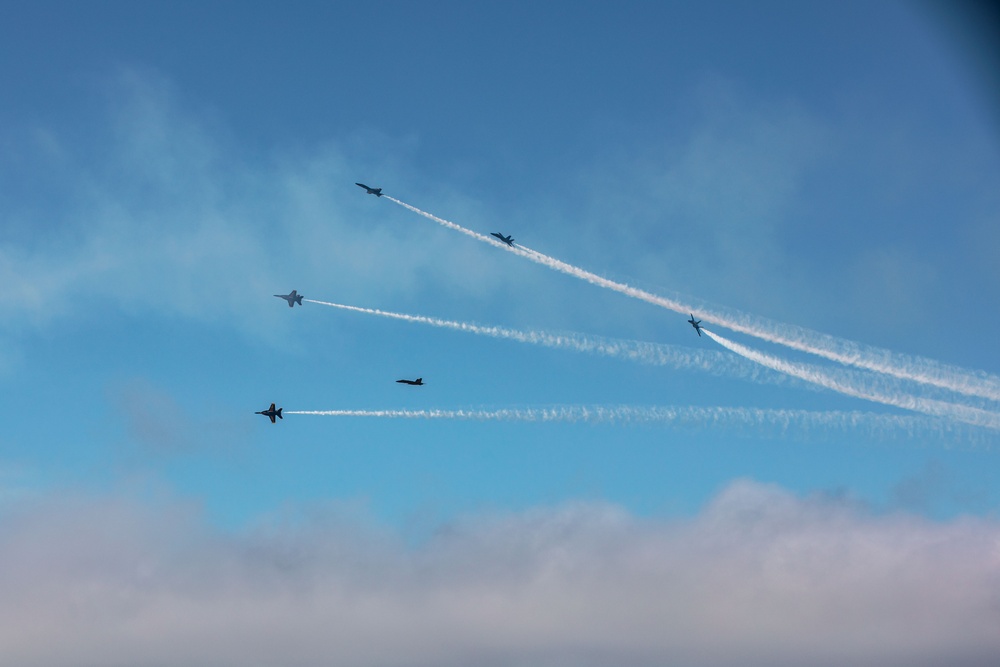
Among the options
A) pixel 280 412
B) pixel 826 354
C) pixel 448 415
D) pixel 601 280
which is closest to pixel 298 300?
pixel 280 412

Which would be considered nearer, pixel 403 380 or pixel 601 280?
pixel 601 280

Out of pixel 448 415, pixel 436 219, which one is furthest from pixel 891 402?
pixel 436 219

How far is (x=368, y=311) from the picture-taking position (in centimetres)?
11612

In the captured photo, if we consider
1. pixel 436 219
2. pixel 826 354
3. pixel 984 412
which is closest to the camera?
pixel 984 412

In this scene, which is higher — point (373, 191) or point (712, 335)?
point (373, 191)

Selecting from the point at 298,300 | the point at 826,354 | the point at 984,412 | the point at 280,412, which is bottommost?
the point at 984,412

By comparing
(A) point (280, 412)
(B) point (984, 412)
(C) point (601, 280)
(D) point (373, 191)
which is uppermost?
(D) point (373, 191)

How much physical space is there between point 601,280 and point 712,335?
17548mm

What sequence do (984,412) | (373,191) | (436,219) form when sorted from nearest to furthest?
(984,412) < (436,219) < (373,191)

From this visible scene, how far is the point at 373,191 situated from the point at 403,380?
31.9 meters

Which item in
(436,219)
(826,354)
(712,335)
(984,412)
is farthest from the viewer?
(436,219)

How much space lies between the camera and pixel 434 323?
118m

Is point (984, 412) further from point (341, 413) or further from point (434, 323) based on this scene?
point (341, 413)

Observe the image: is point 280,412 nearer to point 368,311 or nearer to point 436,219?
point 368,311
